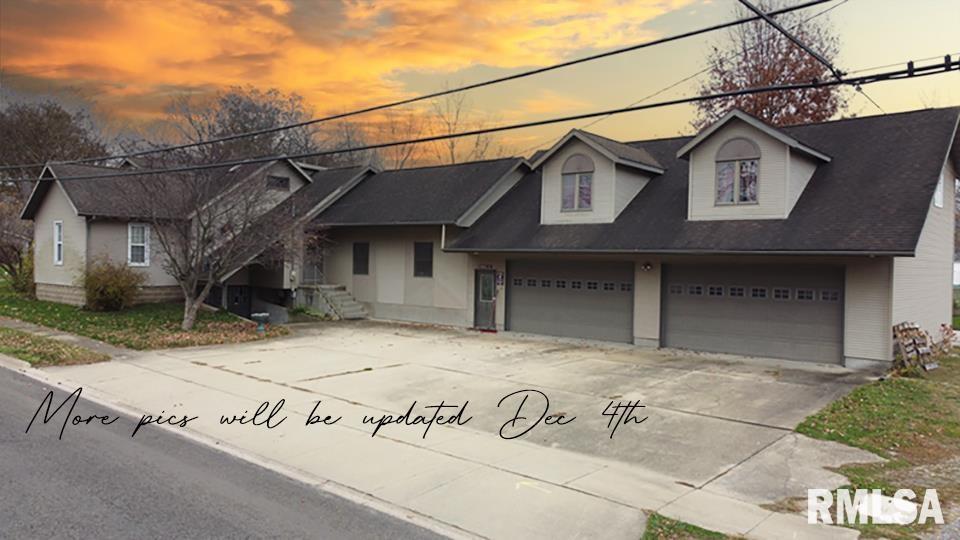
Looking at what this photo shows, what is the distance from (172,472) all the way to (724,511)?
18.9 ft

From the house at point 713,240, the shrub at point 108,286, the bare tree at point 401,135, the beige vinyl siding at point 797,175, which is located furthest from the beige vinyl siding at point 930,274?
the bare tree at point 401,135

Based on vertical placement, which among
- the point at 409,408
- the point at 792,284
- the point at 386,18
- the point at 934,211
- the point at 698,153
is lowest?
the point at 409,408

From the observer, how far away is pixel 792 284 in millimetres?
15016

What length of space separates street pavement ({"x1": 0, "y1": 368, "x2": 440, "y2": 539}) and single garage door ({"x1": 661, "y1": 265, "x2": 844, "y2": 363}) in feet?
40.6

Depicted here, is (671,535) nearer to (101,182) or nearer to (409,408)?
(409,408)

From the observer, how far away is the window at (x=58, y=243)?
23.0 metres

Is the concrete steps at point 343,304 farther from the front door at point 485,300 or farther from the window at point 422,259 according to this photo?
the front door at point 485,300

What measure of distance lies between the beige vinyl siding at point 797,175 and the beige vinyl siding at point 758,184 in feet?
0.48

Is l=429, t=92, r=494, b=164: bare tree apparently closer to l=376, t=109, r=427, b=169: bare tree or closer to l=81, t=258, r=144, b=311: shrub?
l=376, t=109, r=427, b=169: bare tree

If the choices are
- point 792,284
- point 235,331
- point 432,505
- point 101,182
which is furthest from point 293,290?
point 432,505

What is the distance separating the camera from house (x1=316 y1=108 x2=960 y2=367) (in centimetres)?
1411

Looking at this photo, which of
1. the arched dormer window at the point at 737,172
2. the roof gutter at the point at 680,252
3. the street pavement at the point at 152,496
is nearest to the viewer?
the street pavement at the point at 152,496

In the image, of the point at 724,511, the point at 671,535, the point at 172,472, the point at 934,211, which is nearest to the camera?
the point at 671,535

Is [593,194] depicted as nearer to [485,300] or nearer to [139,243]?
[485,300]
